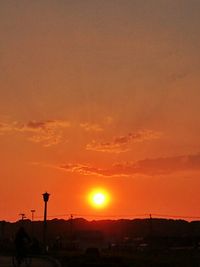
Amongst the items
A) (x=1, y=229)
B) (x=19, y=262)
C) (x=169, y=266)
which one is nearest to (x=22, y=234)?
(x=19, y=262)

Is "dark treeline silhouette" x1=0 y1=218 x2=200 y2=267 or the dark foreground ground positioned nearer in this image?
the dark foreground ground

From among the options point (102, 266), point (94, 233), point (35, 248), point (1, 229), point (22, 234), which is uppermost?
point (94, 233)

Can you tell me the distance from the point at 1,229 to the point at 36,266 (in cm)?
5389

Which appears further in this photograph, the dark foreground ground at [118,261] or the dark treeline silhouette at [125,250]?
the dark treeline silhouette at [125,250]

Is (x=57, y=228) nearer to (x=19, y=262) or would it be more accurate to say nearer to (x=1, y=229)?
(x=1, y=229)

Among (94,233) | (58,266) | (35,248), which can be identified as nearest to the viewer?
(58,266)

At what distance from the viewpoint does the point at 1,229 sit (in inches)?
3206

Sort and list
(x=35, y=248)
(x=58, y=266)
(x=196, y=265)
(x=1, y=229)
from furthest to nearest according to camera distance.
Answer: (x=1, y=229) < (x=35, y=248) < (x=196, y=265) < (x=58, y=266)

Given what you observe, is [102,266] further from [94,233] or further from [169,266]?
[94,233]

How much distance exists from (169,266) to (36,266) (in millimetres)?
6877

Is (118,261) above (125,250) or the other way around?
the other way around

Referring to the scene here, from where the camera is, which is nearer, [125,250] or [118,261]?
[118,261]

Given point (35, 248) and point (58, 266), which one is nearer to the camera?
point (58, 266)

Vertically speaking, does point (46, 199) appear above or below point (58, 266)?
above
